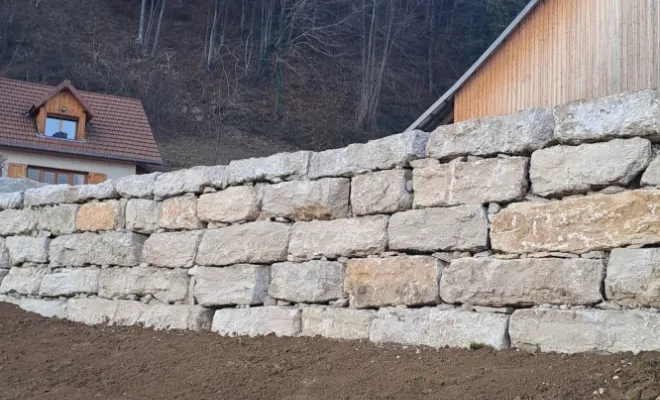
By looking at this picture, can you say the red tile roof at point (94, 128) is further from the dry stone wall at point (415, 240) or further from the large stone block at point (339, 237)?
the large stone block at point (339, 237)

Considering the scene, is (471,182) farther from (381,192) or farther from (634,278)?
(634,278)

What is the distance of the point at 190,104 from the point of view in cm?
3356

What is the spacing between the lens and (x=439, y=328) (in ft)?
17.4

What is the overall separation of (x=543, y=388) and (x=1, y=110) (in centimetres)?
2339

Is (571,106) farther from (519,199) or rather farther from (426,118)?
(426,118)

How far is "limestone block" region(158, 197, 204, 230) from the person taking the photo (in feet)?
24.0

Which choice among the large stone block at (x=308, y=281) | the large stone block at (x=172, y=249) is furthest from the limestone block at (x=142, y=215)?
the large stone block at (x=308, y=281)

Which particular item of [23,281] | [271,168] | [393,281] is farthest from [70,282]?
[393,281]

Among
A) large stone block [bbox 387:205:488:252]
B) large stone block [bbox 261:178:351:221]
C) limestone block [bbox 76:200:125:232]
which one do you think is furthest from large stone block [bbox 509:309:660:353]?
limestone block [bbox 76:200:125:232]

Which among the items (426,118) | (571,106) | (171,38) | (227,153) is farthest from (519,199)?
(171,38)

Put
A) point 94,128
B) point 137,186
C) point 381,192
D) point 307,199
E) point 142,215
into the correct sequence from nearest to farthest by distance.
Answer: point 381,192 → point 307,199 → point 142,215 → point 137,186 → point 94,128

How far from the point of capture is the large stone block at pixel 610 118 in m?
4.67

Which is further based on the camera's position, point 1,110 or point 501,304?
point 1,110

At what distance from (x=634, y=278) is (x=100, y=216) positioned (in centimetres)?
567
